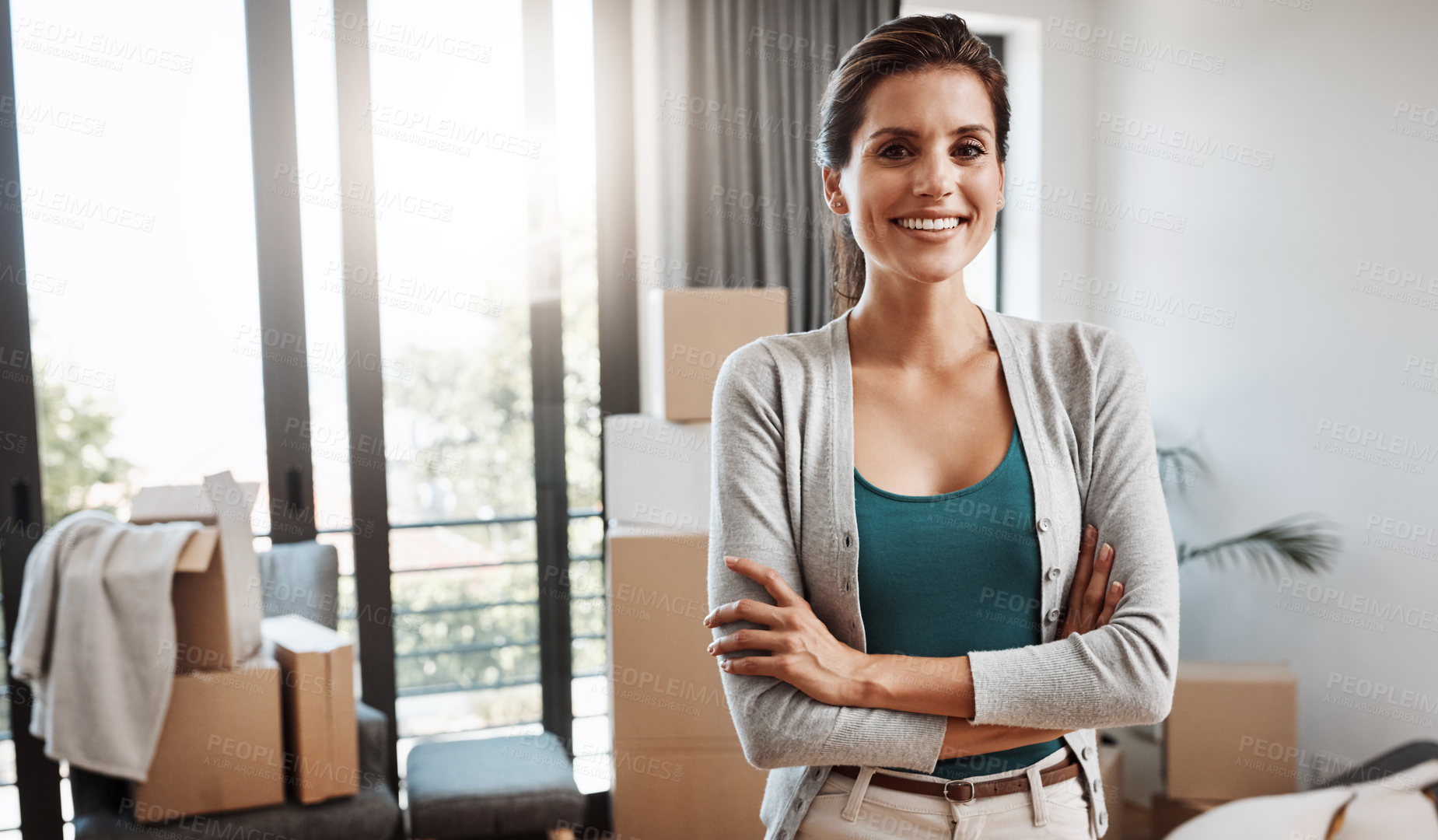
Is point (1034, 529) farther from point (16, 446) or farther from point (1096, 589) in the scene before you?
point (16, 446)

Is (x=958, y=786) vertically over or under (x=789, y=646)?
under

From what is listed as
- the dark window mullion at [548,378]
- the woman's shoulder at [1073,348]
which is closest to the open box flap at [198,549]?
the dark window mullion at [548,378]

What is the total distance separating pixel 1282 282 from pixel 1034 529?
2.14 m

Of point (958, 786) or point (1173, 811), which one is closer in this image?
point (958, 786)

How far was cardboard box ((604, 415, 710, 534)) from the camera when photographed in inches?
99.6

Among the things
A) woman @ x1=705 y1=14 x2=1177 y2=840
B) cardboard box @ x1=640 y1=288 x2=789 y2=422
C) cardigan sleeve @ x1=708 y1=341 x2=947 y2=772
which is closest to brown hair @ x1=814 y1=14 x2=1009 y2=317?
woman @ x1=705 y1=14 x2=1177 y2=840

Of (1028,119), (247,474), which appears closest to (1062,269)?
(1028,119)

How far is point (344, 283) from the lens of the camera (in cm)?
294

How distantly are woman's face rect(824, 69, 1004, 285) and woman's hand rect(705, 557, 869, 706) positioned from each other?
376 mm

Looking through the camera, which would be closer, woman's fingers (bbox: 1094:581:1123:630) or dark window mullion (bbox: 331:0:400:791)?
woman's fingers (bbox: 1094:581:1123:630)

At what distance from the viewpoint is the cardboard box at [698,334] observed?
96.3 inches

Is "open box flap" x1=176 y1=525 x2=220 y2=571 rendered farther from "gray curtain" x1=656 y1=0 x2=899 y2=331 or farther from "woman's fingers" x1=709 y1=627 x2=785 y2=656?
A: "woman's fingers" x1=709 y1=627 x2=785 y2=656

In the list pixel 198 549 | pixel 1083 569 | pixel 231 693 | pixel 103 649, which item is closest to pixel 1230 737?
pixel 1083 569

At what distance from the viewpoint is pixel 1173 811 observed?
2.63m
